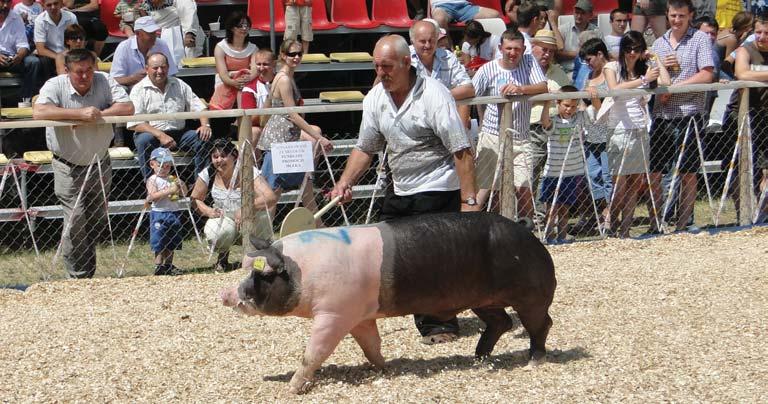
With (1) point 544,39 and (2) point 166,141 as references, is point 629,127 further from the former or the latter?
(2) point 166,141

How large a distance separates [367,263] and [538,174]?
4.47 m

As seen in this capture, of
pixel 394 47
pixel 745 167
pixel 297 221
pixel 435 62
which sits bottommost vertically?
pixel 745 167

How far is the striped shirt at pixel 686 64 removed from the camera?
10203mm

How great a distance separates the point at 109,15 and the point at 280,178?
428cm

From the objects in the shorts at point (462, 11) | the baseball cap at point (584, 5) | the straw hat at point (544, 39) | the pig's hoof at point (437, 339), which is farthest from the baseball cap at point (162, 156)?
the baseball cap at point (584, 5)

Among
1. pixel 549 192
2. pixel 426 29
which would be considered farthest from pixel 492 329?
pixel 549 192

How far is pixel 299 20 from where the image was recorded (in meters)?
12.4

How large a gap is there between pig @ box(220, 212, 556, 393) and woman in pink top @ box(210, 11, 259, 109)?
199 inches

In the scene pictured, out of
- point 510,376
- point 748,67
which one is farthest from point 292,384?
point 748,67

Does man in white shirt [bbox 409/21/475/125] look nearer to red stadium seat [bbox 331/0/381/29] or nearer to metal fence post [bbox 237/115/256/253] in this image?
metal fence post [bbox 237/115/256/253]

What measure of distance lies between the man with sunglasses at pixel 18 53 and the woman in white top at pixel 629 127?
5389 millimetres

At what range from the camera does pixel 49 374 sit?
6.43 meters

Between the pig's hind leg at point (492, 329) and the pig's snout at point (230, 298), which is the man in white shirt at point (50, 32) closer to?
the pig's snout at point (230, 298)

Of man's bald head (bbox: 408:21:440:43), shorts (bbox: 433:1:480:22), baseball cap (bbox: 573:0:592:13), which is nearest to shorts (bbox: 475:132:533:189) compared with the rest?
man's bald head (bbox: 408:21:440:43)
